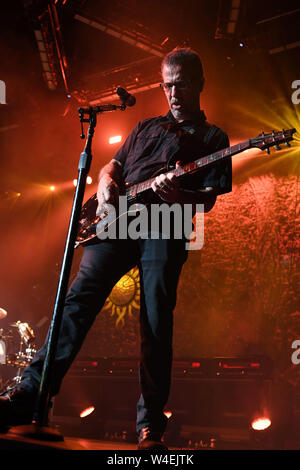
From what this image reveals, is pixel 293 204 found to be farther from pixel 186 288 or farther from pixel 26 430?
pixel 26 430

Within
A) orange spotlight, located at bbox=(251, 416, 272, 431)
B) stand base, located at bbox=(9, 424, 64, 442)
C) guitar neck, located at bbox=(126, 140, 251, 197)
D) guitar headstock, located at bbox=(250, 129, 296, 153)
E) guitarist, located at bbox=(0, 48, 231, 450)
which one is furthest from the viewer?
orange spotlight, located at bbox=(251, 416, 272, 431)

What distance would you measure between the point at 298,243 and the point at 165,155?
355cm

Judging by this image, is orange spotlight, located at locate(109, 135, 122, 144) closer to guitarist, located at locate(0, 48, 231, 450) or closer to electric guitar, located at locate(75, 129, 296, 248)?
guitarist, located at locate(0, 48, 231, 450)

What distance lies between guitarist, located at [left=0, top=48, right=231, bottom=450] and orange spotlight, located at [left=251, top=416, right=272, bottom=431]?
232 cm

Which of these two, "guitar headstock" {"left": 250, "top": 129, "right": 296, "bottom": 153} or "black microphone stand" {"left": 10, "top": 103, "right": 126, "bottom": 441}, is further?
"guitar headstock" {"left": 250, "top": 129, "right": 296, "bottom": 153}

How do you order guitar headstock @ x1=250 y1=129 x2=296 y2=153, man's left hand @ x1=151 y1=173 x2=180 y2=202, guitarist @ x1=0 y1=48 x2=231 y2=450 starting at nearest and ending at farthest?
guitarist @ x1=0 y1=48 x2=231 y2=450 < man's left hand @ x1=151 y1=173 x2=180 y2=202 < guitar headstock @ x1=250 y1=129 x2=296 y2=153

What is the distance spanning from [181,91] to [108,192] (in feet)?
2.29

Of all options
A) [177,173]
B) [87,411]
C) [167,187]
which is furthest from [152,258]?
[87,411]

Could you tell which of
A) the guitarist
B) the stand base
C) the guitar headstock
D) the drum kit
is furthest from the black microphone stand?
the drum kit

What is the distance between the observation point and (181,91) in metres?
2.10

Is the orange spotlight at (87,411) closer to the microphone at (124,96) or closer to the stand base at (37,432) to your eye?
the stand base at (37,432)

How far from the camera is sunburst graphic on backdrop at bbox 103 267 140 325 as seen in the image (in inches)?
237

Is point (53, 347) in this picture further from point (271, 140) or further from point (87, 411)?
point (87, 411)

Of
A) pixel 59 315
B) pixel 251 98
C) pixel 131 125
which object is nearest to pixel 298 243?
pixel 251 98
